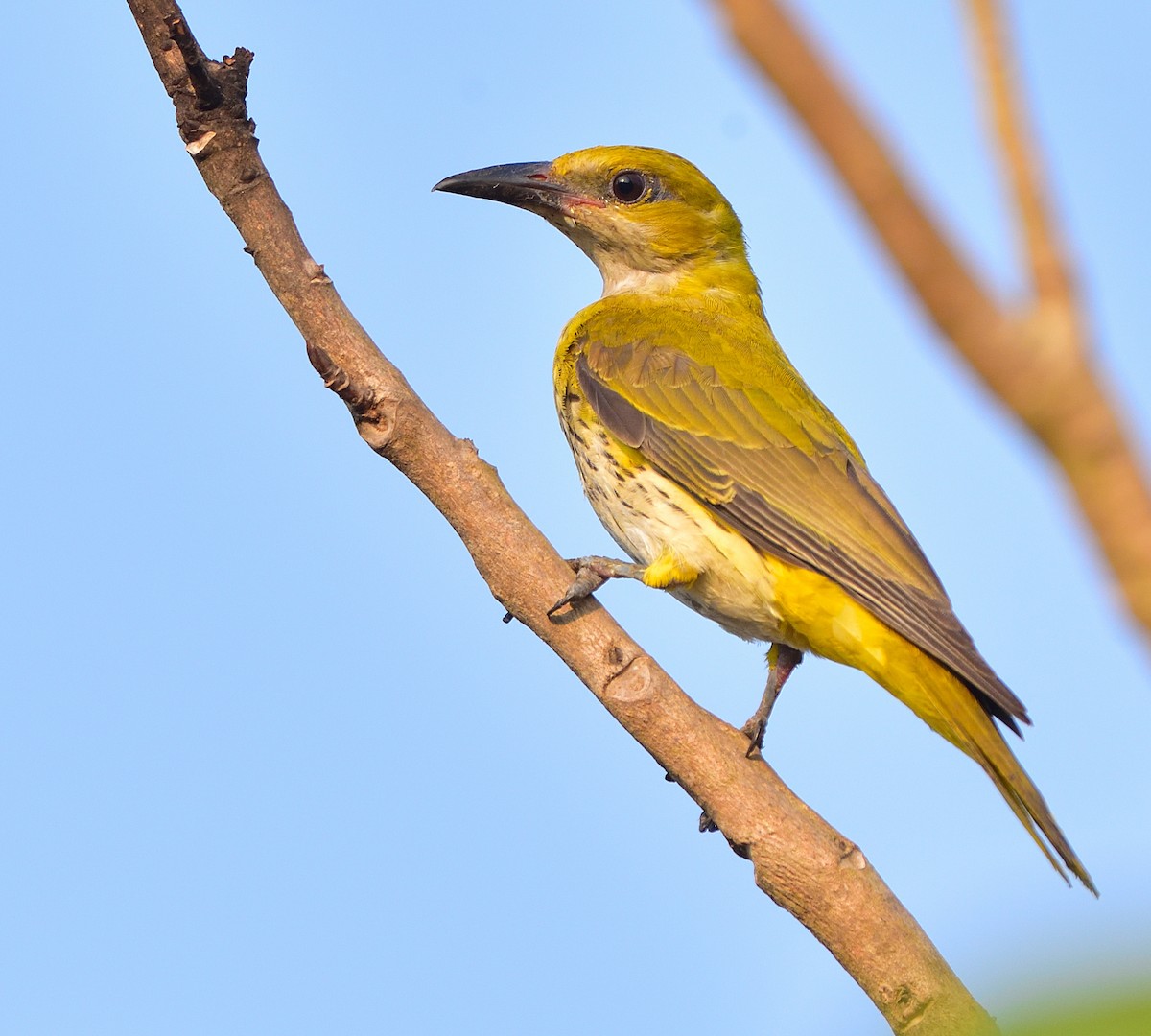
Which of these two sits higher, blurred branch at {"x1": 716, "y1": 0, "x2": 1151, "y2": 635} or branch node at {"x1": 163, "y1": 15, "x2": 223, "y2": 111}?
branch node at {"x1": 163, "y1": 15, "x2": 223, "y2": 111}

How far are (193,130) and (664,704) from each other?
208 centimetres

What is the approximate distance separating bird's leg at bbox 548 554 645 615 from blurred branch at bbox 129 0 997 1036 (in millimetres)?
44

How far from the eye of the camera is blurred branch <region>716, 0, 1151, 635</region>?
56 cm

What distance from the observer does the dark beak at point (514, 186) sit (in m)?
6.53

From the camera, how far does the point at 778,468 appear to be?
17.8ft

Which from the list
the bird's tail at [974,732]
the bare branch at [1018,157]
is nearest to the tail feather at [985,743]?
the bird's tail at [974,732]

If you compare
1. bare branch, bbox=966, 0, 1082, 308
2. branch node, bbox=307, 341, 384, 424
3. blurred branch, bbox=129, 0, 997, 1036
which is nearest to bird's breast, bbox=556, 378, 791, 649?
blurred branch, bbox=129, 0, 997, 1036

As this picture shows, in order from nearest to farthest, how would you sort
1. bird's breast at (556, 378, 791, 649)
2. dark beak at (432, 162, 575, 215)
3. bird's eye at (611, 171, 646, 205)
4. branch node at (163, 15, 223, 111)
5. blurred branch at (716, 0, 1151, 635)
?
blurred branch at (716, 0, 1151, 635), branch node at (163, 15, 223, 111), bird's breast at (556, 378, 791, 649), dark beak at (432, 162, 575, 215), bird's eye at (611, 171, 646, 205)

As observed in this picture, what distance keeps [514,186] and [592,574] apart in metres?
2.77

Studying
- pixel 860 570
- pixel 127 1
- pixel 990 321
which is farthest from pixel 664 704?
pixel 990 321

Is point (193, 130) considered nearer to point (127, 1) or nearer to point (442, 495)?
point (127, 1)

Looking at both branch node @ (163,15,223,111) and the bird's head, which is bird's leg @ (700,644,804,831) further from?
branch node @ (163,15,223,111)

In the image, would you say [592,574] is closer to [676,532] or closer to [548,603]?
[548,603]

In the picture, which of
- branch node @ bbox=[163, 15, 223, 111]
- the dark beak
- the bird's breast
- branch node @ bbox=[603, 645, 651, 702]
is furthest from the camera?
the dark beak
